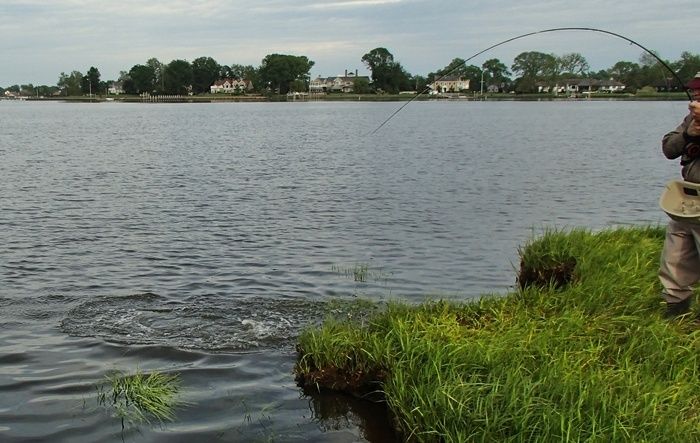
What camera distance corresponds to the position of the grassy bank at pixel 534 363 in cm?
491

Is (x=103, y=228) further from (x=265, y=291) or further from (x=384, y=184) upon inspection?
(x=384, y=184)

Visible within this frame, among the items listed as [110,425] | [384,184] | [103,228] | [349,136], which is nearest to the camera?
[110,425]

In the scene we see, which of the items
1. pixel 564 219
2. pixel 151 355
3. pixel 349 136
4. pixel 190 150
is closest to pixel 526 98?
pixel 349 136

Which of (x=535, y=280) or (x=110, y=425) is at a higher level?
(x=535, y=280)

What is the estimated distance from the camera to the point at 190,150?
39656mm

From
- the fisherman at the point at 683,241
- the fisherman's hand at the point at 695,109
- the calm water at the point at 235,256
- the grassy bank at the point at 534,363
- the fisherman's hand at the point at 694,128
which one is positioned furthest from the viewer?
the calm water at the point at 235,256

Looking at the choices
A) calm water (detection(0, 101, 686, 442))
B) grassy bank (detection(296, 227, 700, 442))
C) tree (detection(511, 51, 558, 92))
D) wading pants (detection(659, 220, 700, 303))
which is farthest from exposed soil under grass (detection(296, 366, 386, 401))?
tree (detection(511, 51, 558, 92))

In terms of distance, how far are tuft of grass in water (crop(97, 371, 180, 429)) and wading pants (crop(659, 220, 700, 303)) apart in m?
5.39

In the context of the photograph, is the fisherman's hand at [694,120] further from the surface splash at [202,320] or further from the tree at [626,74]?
the tree at [626,74]

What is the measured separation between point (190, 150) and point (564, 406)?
121ft

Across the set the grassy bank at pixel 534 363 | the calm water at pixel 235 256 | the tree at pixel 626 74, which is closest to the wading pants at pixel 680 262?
the grassy bank at pixel 534 363

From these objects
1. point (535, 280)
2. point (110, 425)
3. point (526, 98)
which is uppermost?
point (526, 98)

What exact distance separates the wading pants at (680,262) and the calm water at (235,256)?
3.47m

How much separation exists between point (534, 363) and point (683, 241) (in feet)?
7.50
